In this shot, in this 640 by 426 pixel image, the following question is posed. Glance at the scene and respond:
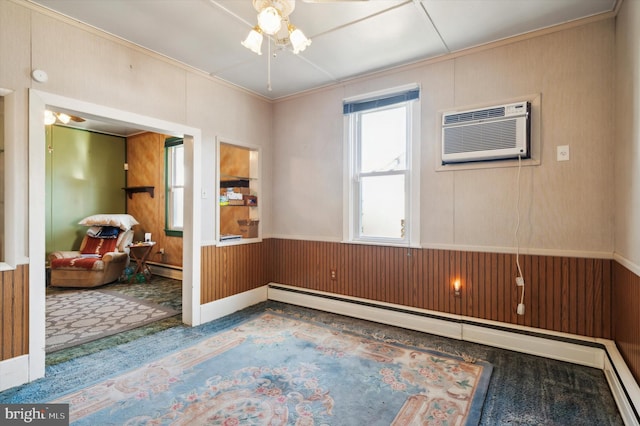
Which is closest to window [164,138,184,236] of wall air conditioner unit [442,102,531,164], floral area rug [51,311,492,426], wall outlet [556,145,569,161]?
floral area rug [51,311,492,426]

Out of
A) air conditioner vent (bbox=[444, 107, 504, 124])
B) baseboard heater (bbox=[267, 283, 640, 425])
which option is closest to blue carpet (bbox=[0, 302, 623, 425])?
baseboard heater (bbox=[267, 283, 640, 425])

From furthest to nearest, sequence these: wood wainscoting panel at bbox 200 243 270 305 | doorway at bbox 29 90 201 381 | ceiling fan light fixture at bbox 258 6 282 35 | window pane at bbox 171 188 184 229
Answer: window pane at bbox 171 188 184 229 → wood wainscoting panel at bbox 200 243 270 305 → doorway at bbox 29 90 201 381 → ceiling fan light fixture at bbox 258 6 282 35

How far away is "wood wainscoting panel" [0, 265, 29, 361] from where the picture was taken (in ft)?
7.26

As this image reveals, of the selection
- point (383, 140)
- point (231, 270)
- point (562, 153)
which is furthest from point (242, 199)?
point (562, 153)

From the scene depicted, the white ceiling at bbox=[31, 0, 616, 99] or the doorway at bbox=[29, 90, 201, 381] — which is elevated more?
the white ceiling at bbox=[31, 0, 616, 99]

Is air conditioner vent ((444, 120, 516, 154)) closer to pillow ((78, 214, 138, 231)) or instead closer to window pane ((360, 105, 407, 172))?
window pane ((360, 105, 407, 172))

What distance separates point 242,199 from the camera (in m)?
4.24

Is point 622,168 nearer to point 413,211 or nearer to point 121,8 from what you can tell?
point 413,211

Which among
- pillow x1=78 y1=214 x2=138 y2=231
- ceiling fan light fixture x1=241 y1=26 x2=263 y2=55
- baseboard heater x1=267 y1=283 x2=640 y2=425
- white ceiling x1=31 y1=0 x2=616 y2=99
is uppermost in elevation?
white ceiling x1=31 y1=0 x2=616 y2=99

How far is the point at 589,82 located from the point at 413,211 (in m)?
1.80

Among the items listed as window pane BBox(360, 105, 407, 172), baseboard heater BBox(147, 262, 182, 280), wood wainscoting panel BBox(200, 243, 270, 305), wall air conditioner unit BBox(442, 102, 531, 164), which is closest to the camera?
wall air conditioner unit BBox(442, 102, 531, 164)

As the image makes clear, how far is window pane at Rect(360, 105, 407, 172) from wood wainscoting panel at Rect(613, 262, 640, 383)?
2029 millimetres

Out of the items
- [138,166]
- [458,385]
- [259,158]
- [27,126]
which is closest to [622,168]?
[458,385]

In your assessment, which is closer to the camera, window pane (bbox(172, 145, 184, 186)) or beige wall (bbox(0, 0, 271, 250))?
beige wall (bbox(0, 0, 271, 250))
